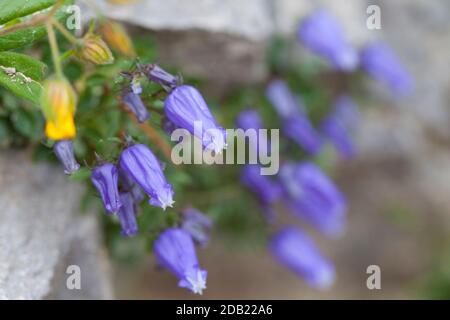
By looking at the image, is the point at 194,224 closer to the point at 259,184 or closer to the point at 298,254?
the point at 259,184

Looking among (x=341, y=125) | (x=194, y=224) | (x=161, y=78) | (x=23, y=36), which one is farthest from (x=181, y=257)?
(x=341, y=125)

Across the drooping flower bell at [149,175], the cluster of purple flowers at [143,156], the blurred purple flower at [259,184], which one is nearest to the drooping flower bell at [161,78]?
the cluster of purple flowers at [143,156]

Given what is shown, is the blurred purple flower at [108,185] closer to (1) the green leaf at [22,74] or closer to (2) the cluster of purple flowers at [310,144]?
(1) the green leaf at [22,74]

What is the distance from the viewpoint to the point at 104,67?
2598 millimetres

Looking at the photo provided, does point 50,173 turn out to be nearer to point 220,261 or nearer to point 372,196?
point 220,261

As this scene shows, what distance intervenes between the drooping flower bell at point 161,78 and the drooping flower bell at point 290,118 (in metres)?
1.31

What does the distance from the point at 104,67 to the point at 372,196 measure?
2383 millimetres

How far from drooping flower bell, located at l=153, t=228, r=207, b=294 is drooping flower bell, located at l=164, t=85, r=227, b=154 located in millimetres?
447

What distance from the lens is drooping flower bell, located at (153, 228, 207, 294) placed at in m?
2.49

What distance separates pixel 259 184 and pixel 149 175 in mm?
1248

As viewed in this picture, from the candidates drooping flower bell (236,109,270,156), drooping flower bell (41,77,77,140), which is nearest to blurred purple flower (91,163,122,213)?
drooping flower bell (41,77,77,140)

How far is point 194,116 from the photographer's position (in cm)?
227

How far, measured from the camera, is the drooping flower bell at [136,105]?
7.84ft
